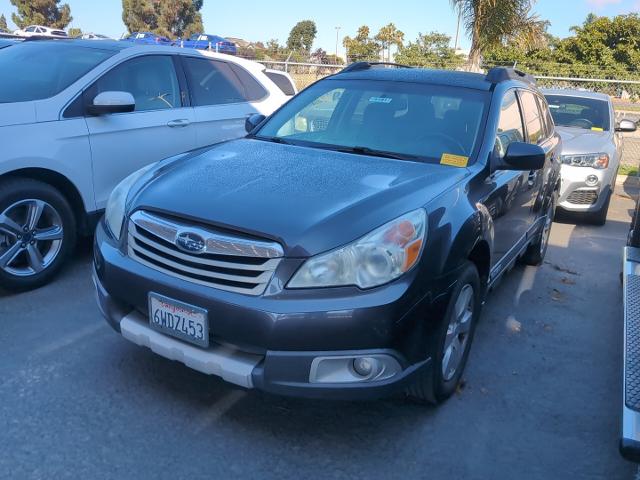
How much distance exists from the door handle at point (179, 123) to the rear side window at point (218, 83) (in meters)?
0.25

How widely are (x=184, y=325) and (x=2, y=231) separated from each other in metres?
2.13

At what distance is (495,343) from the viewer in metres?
4.16

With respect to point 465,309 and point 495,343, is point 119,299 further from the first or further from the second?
point 495,343

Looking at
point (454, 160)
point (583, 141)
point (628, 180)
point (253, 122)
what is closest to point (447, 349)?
point (454, 160)

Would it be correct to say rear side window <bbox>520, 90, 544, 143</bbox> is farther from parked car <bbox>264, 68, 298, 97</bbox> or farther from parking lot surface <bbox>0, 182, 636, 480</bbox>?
parked car <bbox>264, 68, 298, 97</bbox>

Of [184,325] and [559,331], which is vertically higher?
[184,325]

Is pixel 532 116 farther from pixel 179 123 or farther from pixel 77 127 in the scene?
pixel 77 127

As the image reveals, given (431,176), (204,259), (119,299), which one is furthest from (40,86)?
(431,176)

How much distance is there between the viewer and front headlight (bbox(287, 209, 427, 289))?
2.60 meters

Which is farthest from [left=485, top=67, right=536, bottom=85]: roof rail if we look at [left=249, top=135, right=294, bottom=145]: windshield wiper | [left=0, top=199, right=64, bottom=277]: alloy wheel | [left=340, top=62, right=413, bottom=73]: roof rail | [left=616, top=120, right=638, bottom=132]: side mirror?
[left=616, top=120, right=638, bottom=132]: side mirror

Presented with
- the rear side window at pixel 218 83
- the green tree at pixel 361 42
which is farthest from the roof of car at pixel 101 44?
the green tree at pixel 361 42

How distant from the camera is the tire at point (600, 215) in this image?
25.3 ft

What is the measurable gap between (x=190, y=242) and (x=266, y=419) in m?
0.98

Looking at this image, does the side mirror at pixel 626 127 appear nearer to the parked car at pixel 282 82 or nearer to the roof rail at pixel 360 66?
the parked car at pixel 282 82
